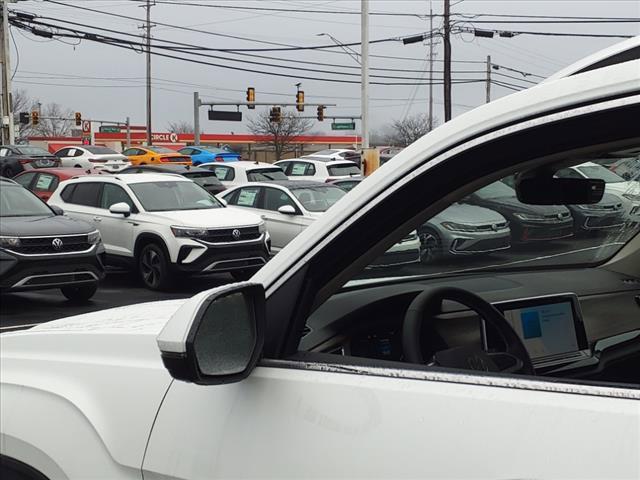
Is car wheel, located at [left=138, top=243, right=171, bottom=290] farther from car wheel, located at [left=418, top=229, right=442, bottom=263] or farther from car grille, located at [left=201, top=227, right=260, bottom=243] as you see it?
car wheel, located at [left=418, top=229, right=442, bottom=263]

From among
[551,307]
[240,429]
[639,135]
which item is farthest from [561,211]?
[240,429]

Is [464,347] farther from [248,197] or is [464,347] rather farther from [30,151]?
[30,151]

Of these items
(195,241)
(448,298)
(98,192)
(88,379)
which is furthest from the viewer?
(98,192)

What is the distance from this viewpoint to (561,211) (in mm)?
2537

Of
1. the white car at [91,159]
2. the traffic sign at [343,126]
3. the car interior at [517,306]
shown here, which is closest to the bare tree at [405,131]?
the traffic sign at [343,126]

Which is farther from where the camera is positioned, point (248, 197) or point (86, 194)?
point (248, 197)

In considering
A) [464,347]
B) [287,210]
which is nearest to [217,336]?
[464,347]

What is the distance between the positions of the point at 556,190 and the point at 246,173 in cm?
1795

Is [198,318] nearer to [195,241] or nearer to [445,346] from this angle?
[445,346]

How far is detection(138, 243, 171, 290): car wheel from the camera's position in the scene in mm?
11672

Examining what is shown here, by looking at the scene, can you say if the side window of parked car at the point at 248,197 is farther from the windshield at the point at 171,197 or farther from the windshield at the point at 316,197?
the windshield at the point at 171,197

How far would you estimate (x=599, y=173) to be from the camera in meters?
2.19

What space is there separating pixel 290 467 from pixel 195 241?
1008 cm

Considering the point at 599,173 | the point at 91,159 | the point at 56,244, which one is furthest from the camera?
the point at 91,159
